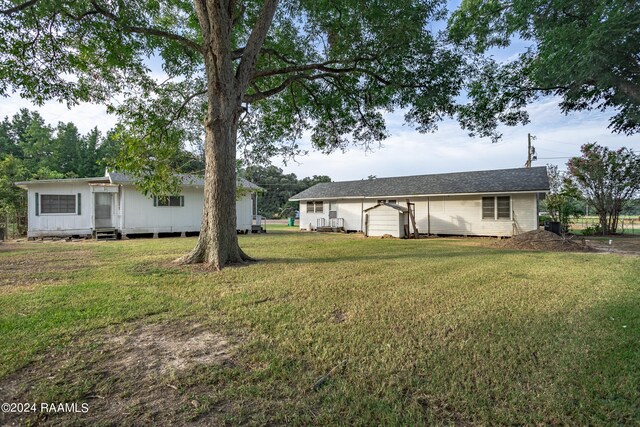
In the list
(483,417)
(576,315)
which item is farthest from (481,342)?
(576,315)

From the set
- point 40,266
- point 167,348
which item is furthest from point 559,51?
point 40,266

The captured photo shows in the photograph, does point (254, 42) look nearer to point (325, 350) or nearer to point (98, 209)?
point (325, 350)

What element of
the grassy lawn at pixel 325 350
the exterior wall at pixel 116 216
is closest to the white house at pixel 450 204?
the exterior wall at pixel 116 216

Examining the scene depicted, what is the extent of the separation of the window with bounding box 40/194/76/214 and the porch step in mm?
1926

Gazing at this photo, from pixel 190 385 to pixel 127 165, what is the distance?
6.88m

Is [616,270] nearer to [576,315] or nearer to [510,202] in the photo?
[576,315]

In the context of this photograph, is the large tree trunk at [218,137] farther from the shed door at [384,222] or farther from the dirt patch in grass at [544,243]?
the shed door at [384,222]

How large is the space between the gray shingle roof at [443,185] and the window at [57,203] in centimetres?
1327

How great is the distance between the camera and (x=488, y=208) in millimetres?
15672

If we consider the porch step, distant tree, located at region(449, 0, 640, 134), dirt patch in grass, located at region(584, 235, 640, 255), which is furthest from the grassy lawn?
the porch step

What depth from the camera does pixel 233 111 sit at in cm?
714

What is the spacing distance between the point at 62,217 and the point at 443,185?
19.6 meters

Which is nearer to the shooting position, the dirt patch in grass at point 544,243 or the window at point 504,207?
the dirt patch in grass at point 544,243

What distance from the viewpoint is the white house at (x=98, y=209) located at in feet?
45.3
